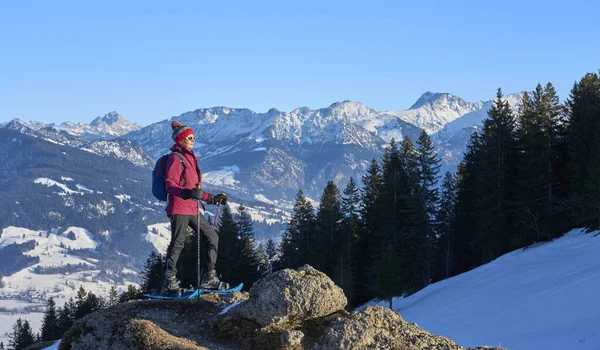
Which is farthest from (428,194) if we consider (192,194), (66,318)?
(66,318)

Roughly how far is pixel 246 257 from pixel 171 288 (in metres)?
41.4

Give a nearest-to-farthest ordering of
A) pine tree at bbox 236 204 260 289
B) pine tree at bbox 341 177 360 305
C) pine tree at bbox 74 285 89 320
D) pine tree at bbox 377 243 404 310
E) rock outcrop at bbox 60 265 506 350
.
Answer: rock outcrop at bbox 60 265 506 350 < pine tree at bbox 377 243 404 310 < pine tree at bbox 341 177 360 305 < pine tree at bbox 236 204 260 289 < pine tree at bbox 74 285 89 320

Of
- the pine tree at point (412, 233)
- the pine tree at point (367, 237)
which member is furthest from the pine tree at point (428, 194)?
the pine tree at point (367, 237)

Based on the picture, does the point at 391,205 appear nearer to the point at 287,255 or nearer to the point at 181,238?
the point at 287,255

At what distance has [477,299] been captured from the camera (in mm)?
22078

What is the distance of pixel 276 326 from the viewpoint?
22.3ft

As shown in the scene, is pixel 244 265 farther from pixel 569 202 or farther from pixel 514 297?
pixel 514 297

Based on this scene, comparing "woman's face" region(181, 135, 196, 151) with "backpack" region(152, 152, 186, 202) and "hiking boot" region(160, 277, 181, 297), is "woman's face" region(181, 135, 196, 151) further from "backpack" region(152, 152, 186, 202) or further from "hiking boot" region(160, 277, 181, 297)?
"hiking boot" region(160, 277, 181, 297)

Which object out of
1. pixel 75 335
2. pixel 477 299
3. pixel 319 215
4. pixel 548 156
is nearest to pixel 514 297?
pixel 477 299

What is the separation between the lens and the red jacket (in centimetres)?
892

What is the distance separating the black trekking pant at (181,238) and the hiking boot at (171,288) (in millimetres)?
108

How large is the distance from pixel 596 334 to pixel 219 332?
8.49m

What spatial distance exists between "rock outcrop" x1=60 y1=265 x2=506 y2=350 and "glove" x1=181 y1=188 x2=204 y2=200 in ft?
6.26

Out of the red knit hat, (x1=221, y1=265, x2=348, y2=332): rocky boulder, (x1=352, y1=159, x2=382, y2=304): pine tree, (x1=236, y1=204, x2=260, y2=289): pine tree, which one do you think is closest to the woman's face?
the red knit hat
